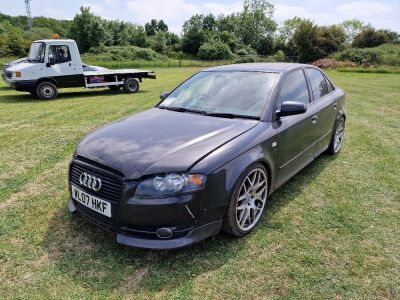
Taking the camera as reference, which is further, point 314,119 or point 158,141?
point 314,119

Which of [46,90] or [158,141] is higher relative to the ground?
[158,141]

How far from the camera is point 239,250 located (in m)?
3.08

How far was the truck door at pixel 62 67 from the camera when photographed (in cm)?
1215

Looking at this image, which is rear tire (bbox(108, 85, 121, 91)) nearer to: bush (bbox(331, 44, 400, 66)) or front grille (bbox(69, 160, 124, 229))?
front grille (bbox(69, 160, 124, 229))

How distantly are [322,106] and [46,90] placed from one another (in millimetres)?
10312

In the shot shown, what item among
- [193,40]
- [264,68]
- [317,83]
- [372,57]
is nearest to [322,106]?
[317,83]

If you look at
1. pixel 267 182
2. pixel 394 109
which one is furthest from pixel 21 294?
pixel 394 109

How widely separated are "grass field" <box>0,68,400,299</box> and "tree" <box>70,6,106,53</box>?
162 ft

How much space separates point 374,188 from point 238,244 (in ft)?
7.47

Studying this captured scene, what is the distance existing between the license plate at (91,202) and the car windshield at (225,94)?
4.89 ft

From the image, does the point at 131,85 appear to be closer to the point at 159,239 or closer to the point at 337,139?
the point at 337,139

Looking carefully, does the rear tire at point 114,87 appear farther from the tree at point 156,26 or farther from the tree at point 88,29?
the tree at point 156,26

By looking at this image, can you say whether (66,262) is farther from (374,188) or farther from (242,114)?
(374,188)

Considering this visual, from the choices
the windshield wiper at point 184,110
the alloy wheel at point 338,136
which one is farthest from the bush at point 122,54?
the windshield wiper at point 184,110
